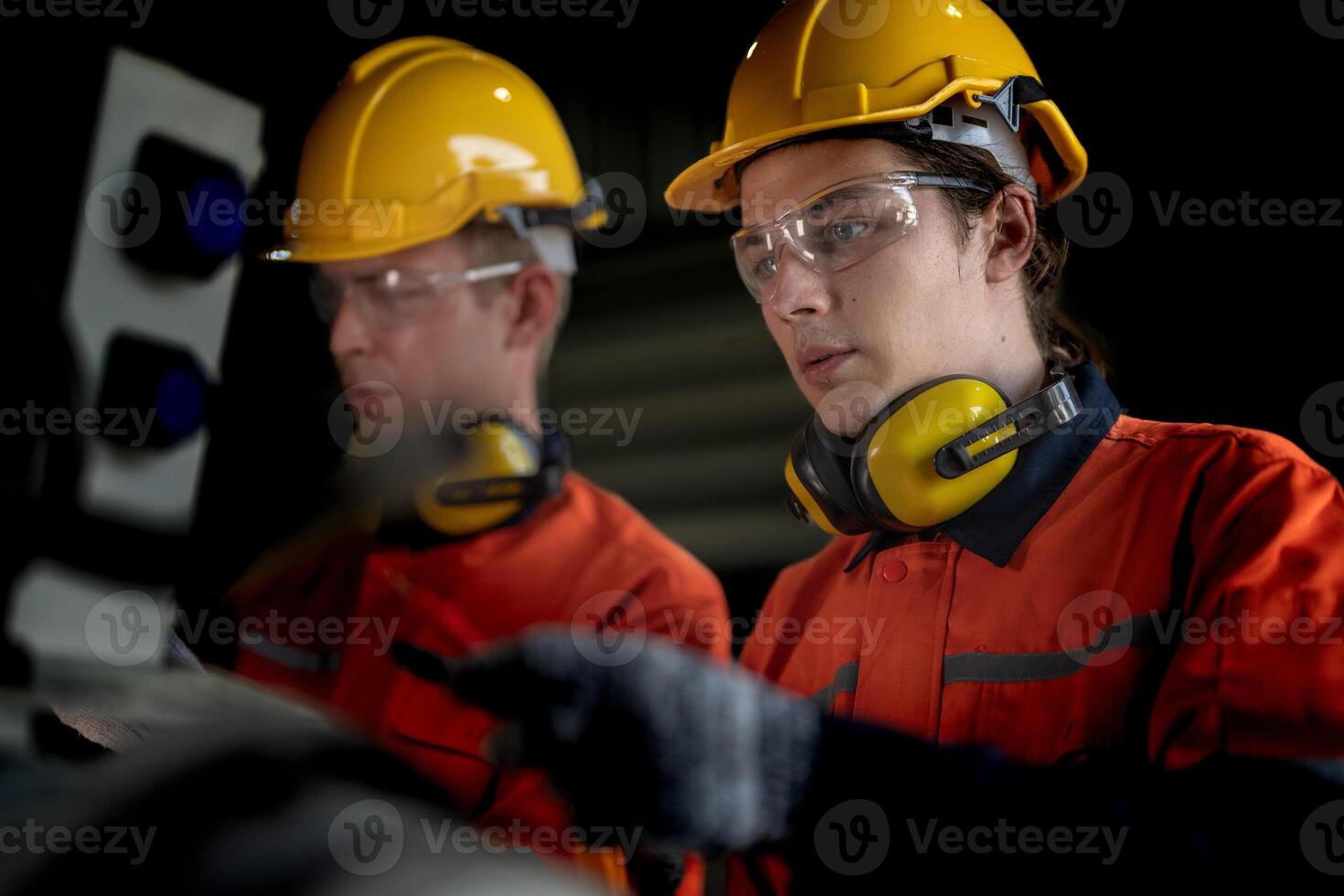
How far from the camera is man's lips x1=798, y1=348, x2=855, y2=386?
5.59 ft

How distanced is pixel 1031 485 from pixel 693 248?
964 mm

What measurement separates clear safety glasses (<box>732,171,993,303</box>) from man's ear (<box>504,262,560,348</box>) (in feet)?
2.39

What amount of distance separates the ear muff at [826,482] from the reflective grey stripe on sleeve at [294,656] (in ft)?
3.33

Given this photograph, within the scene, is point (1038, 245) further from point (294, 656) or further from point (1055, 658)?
point (294, 656)

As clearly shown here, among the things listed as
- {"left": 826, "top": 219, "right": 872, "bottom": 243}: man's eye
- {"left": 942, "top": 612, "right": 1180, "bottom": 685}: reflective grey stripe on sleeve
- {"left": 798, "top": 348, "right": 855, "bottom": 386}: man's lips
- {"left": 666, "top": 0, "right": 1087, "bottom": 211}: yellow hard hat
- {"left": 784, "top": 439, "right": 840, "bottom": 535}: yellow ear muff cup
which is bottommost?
{"left": 942, "top": 612, "right": 1180, "bottom": 685}: reflective grey stripe on sleeve

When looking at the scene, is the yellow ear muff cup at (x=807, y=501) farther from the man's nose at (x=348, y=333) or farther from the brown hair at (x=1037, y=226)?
the man's nose at (x=348, y=333)

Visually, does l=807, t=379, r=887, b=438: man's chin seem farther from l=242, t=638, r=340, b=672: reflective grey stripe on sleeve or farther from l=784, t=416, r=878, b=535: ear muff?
l=242, t=638, r=340, b=672: reflective grey stripe on sleeve

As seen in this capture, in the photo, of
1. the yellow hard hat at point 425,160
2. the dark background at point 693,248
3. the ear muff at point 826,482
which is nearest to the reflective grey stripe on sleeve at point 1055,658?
the ear muff at point 826,482

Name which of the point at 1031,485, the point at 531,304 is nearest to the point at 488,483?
the point at 531,304

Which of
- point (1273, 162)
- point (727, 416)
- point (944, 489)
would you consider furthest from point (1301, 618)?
point (727, 416)

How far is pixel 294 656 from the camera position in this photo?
227 centimetres

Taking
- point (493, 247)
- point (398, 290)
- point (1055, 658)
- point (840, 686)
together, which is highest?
point (493, 247)

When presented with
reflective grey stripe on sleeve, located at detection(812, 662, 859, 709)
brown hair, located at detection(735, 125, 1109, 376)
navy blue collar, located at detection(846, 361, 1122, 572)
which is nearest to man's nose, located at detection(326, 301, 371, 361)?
brown hair, located at detection(735, 125, 1109, 376)

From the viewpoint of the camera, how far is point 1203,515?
1.40 meters
